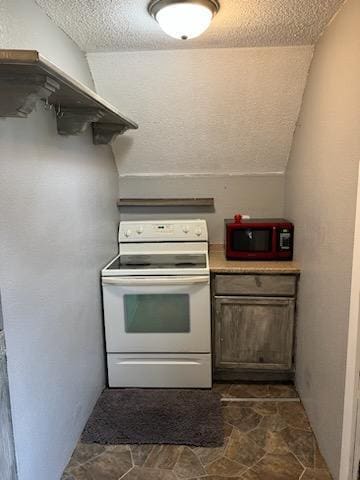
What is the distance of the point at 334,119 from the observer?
1786mm

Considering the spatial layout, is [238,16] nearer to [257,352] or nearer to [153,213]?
[153,213]

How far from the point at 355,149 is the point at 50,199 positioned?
1329 mm

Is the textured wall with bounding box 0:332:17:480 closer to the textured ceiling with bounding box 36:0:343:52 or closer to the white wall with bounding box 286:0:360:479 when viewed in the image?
the white wall with bounding box 286:0:360:479

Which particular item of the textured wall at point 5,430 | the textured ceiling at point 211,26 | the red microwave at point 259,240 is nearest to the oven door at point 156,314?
the red microwave at point 259,240

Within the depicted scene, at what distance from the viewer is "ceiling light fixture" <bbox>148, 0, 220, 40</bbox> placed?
1.67 m

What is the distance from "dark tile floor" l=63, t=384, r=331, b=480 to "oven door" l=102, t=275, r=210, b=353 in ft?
1.91

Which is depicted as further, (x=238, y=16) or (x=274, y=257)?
(x=274, y=257)

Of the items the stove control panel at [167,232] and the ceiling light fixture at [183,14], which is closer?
the ceiling light fixture at [183,14]

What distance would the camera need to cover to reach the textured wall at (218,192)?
3.14 metres

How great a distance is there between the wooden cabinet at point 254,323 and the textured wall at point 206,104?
978 millimetres

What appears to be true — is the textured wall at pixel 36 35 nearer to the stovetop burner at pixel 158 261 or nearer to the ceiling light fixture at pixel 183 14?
the ceiling light fixture at pixel 183 14

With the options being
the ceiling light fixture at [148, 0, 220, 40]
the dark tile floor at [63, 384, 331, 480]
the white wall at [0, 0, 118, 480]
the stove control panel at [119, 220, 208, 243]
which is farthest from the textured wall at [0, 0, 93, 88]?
the dark tile floor at [63, 384, 331, 480]

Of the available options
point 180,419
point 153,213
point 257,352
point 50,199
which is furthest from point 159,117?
point 180,419

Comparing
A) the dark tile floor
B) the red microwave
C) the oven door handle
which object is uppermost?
the red microwave
